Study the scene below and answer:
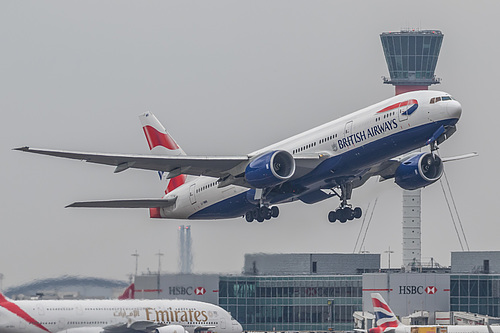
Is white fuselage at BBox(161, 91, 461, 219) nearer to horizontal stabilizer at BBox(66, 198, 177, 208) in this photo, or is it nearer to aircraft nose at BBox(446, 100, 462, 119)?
aircraft nose at BBox(446, 100, 462, 119)

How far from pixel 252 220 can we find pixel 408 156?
969cm

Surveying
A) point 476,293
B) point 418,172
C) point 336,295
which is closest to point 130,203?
point 418,172

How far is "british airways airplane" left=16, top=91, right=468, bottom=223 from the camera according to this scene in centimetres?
6438

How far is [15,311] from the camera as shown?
71.7m

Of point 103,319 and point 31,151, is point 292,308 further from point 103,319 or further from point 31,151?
point 31,151

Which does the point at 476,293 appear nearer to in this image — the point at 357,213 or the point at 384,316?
the point at 384,316

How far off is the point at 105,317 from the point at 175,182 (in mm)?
10480

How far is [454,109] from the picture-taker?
63.8 meters

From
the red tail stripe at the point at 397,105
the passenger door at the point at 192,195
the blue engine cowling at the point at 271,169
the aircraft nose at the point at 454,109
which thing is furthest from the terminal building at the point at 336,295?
the aircraft nose at the point at 454,109

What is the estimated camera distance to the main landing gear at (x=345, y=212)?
72.1 metres

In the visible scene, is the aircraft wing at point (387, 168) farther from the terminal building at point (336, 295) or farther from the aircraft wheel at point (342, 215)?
the terminal building at point (336, 295)

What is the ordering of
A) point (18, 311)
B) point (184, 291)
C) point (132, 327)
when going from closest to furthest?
point (18, 311), point (132, 327), point (184, 291)

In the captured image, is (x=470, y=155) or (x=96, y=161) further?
(x=470, y=155)

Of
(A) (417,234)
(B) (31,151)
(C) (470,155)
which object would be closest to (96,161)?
(B) (31,151)
